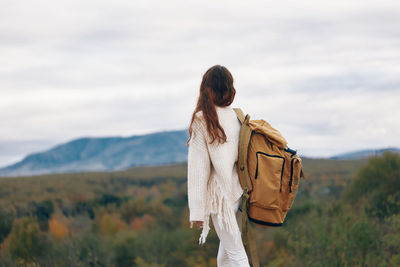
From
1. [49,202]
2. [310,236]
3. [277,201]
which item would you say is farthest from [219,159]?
[49,202]

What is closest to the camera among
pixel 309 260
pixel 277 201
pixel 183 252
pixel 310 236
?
pixel 277 201

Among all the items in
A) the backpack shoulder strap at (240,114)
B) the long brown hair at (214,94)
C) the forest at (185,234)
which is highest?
the long brown hair at (214,94)

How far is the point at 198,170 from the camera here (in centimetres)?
414

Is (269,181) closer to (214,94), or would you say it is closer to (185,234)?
(214,94)

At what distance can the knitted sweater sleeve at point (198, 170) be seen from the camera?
4125 millimetres

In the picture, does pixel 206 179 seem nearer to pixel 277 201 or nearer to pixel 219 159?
pixel 219 159

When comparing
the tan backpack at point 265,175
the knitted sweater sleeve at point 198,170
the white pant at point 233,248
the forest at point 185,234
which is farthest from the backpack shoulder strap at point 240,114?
the forest at point 185,234

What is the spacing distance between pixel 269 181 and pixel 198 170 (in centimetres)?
54

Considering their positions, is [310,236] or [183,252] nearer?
[310,236]

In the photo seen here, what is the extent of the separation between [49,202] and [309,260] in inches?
966

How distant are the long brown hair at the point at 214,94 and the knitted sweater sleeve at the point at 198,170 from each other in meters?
0.06

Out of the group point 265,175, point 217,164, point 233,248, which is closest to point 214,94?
point 217,164

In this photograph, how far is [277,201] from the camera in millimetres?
4051

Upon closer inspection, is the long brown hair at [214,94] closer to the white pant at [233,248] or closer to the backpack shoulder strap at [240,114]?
the backpack shoulder strap at [240,114]
